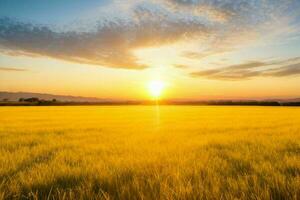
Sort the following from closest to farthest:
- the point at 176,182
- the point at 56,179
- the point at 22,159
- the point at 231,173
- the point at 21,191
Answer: the point at 21,191, the point at 176,182, the point at 56,179, the point at 231,173, the point at 22,159

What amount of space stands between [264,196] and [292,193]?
363mm

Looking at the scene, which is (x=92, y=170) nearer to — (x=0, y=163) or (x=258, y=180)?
(x=0, y=163)

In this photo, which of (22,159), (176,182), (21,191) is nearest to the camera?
(21,191)

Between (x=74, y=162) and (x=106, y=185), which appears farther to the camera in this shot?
(x=74, y=162)

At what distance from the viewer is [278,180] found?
3.68 meters

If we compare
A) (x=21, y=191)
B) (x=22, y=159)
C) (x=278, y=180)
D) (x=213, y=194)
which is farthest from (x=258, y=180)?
(x=22, y=159)

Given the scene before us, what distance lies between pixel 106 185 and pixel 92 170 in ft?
2.81

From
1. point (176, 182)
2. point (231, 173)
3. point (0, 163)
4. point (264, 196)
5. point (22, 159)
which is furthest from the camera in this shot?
point (22, 159)

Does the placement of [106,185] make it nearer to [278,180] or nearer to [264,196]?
[264,196]

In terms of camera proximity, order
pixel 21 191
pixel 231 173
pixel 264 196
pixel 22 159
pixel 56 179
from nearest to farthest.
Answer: pixel 264 196 < pixel 21 191 < pixel 56 179 < pixel 231 173 < pixel 22 159

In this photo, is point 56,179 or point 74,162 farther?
point 74,162

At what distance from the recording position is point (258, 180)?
381 centimetres

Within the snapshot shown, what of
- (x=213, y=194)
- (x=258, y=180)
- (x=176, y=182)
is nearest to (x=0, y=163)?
(x=176, y=182)

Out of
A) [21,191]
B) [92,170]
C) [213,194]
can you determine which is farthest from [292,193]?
[21,191]
